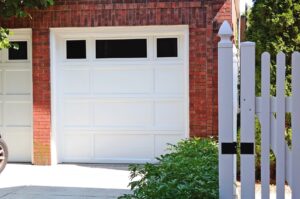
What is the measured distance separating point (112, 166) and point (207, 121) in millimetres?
1920

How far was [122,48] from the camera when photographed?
32.2 feet

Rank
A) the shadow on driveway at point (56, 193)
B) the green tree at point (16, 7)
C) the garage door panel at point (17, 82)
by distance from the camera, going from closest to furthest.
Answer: the shadow on driveway at point (56, 193)
the green tree at point (16, 7)
the garage door panel at point (17, 82)

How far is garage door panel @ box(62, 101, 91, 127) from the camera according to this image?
9961 millimetres

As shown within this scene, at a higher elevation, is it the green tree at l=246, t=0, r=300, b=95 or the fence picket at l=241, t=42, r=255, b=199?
the green tree at l=246, t=0, r=300, b=95

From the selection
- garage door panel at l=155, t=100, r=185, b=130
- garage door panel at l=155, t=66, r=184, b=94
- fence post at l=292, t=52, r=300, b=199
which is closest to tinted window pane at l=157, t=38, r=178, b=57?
garage door panel at l=155, t=66, r=184, b=94

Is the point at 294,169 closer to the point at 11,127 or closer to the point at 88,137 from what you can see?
the point at 88,137

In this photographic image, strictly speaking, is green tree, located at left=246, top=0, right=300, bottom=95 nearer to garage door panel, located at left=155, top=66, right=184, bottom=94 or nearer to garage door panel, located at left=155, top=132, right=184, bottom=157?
garage door panel, located at left=155, top=66, right=184, bottom=94

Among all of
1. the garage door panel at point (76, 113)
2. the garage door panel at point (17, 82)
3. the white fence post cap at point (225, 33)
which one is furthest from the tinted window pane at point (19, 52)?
the white fence post cap at point (225, 33)

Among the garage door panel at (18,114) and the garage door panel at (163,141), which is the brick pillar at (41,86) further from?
the garage door panel at (163,141)

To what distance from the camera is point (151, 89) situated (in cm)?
974

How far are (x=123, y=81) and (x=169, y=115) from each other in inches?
41.2

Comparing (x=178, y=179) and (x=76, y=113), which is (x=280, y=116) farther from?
(x=76, y=113)

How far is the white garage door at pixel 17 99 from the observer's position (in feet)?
33.2

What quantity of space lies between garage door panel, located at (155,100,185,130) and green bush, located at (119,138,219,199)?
428 centimetres
